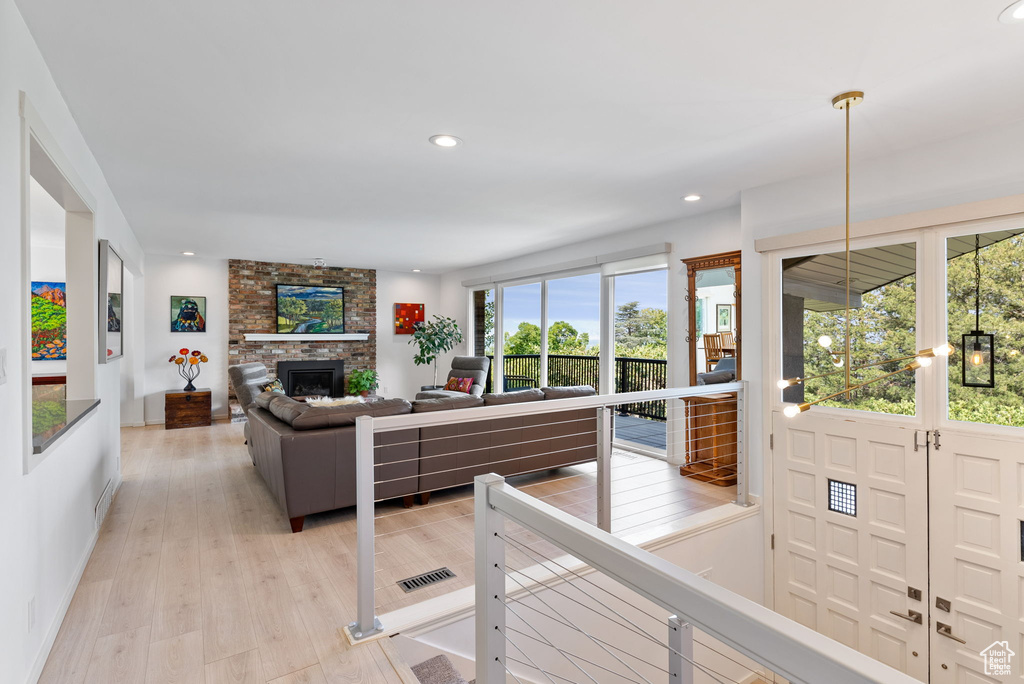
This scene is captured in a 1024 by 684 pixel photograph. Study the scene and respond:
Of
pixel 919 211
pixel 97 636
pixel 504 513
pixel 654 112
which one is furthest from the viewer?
pixel 919 211

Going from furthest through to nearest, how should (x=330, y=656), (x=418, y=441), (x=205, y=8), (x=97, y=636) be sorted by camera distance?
(x=418, y=441)
(x=97, y=636)
(x=330, y=656)
(x=205, y=8)

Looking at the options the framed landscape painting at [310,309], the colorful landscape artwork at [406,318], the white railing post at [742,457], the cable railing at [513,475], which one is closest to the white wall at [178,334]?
the framed landscape painting at [310,309]

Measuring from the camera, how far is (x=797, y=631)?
68 centimetres

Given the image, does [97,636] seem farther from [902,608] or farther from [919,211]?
[919,211]

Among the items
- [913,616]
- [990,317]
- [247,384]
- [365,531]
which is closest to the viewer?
[365,531]

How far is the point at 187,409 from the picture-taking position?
22.8ft

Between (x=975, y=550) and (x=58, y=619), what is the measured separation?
4.51 metres

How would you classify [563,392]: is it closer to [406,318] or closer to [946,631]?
[946,631]

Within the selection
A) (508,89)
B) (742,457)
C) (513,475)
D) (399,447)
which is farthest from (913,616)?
(508,89)

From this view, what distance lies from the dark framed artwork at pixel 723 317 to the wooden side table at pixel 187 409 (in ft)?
21.3

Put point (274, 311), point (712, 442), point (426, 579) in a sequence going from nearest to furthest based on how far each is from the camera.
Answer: point (426, 579) → point (712, 442) → point (274, 311)

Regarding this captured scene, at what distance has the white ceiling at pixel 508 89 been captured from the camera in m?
1.82

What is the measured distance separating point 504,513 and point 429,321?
27.7 ft

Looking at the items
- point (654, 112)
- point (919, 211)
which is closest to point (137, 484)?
point (654, 112)
